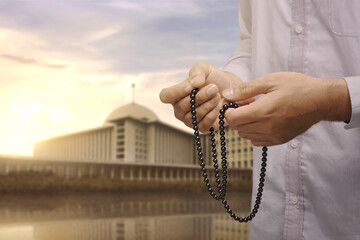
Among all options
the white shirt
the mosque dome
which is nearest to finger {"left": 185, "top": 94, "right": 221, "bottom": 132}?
the white shirt

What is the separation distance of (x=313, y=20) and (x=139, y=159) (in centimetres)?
767

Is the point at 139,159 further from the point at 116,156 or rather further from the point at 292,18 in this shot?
the point at 292,18

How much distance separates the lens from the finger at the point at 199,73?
1.59ft

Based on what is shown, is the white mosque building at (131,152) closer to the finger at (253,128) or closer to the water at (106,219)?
the water at (106,219)

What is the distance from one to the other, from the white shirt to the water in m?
1.17

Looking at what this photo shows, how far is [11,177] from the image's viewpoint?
3166mm

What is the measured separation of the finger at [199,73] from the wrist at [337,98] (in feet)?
0.50

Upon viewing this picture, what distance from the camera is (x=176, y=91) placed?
50cm

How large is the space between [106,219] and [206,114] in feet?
6.05

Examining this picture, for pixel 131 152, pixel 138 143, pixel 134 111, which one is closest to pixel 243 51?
pixel 131 152

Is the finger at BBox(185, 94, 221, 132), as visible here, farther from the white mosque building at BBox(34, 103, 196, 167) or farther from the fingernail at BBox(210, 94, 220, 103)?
the white mosque building at BBox(34, 103, 196, 167)

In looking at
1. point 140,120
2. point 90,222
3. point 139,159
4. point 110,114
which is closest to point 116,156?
point 139,159

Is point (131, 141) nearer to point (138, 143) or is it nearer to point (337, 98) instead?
point (138, 143)

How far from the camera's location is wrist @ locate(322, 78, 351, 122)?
406 millimetres
